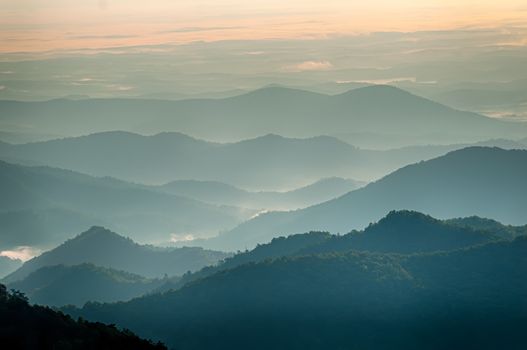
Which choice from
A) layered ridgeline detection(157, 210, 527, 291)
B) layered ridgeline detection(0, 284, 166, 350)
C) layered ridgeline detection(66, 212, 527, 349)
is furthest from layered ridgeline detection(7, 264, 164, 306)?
layered ridgeline detection(0, 284, 166, 350)

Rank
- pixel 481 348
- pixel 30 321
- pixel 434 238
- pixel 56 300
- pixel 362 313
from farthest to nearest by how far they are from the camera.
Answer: pixel 56 300 < pixel 434 238 < pixel 362 313 < pixel 481 348 < pixel 30 321

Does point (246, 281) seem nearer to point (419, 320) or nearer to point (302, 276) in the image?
point (302, 276)

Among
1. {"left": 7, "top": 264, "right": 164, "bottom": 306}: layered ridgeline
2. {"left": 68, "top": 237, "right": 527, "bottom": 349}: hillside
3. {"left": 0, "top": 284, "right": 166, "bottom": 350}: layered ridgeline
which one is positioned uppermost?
{"left": 7, "top": 264, "right": 164, "bottom": 306}: layered ridgeline

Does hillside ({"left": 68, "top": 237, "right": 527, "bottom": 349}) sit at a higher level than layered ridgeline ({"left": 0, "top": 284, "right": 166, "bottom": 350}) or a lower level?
higher

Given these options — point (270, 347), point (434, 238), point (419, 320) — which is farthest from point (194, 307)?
point (434, 238)

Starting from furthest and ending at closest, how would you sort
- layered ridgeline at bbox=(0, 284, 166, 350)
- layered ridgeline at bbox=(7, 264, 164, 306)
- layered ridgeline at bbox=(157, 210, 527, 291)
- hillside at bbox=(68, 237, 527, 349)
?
1. layered ridgeline at bbox=(7, 264, 164, 306)
2. layered ridgeline at bbox=(157, 210, 527, 291)
3. hillside at bbox=(68, 237, 527, 349)
4. layered ridgeline at bbox=(0, 284, 166, 350)

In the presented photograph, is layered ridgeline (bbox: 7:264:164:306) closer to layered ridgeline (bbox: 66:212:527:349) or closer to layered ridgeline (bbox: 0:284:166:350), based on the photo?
layered ridgeline (bbox: 66:212:527:349)

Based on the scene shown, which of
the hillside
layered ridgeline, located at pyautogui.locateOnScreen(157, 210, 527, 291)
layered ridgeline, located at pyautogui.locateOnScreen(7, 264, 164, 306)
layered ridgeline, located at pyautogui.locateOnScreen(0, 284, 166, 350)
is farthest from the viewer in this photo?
layered ridgeline, located at pyautogui.locateOnScreen(7, 264, 164, 306)
